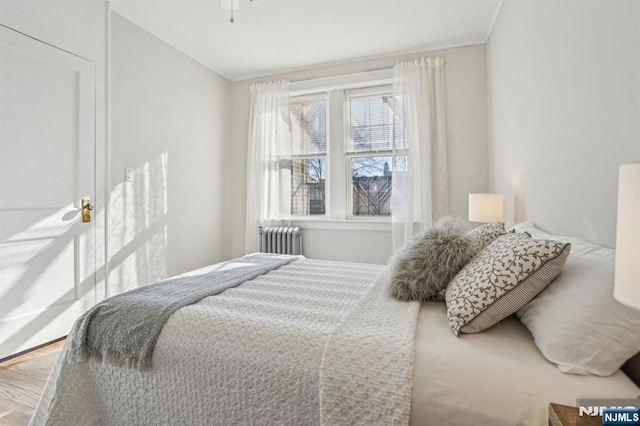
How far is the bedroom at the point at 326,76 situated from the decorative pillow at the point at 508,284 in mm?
395

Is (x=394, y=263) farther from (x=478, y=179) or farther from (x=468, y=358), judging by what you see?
(x=478, y=179)

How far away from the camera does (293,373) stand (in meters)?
0.97

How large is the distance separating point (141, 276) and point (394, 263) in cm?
255

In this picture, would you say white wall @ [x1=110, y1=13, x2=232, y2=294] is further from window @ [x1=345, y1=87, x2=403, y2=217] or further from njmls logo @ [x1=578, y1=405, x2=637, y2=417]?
njmls logo @ [x1=578, y1=405, x2=637, y2=417]

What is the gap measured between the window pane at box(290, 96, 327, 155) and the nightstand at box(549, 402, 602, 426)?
3.48 meters

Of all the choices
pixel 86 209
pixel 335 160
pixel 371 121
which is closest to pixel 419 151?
pixel 371 121

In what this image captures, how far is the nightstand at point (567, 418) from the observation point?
632 mm

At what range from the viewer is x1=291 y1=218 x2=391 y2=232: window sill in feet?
11.9

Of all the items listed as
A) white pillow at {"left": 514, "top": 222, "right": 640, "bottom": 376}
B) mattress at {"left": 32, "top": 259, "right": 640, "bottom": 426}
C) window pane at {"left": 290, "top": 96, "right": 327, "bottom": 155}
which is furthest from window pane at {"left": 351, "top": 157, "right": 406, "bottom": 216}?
white pillow at {"left": 514, "top": 222, "right": 640, "bottom": 376}

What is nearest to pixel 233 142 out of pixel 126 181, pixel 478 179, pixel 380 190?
pixel 126 181

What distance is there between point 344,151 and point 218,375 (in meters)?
3.12

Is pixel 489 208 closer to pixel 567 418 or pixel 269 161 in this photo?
pixel 567 418

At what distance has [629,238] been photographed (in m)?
0.61

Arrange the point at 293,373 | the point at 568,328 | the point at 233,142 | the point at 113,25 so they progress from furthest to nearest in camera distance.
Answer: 1. the point at 233,142
2. the point at 113,25
3. the point at 293,373
4. the point at 568,328
